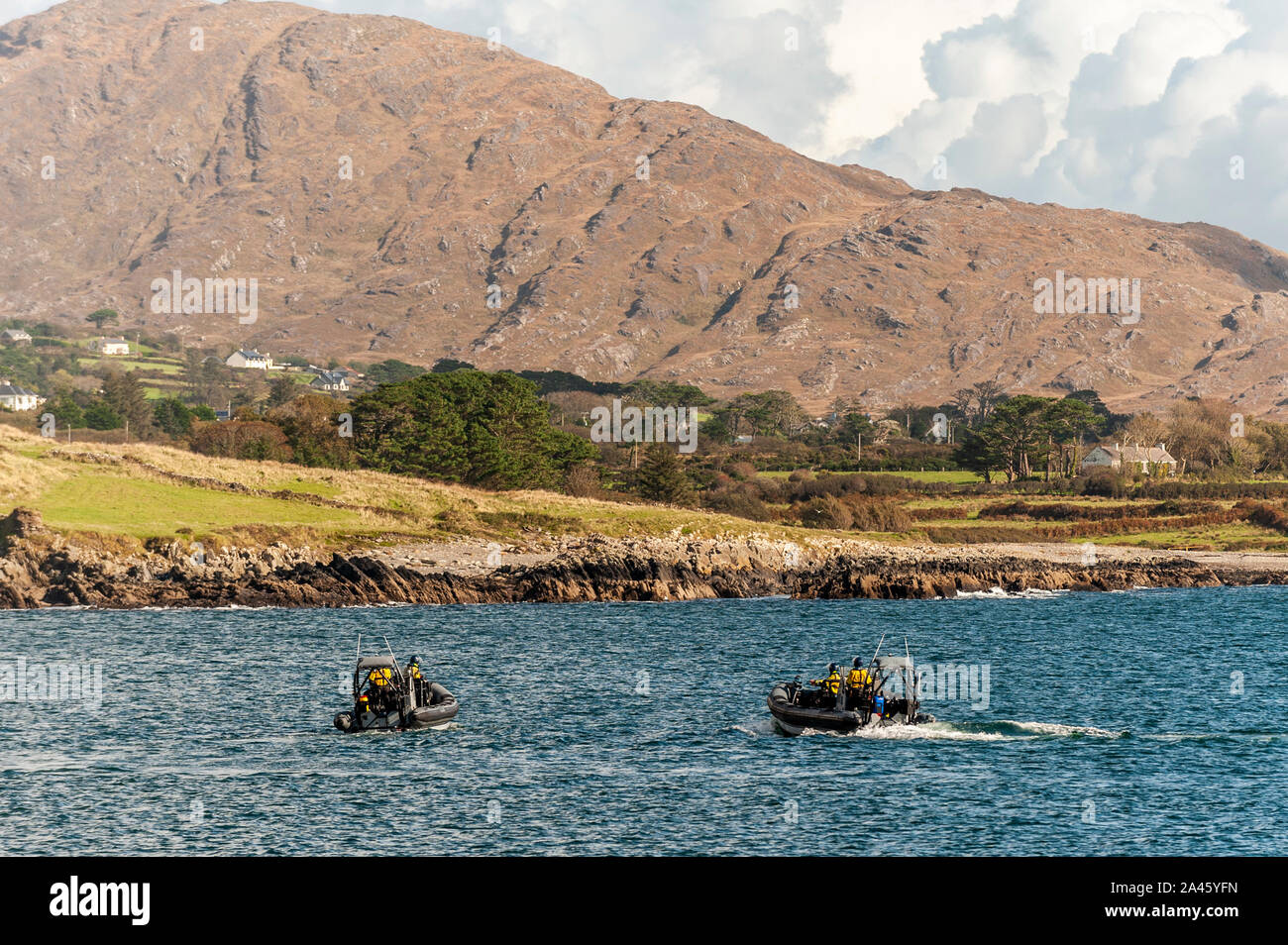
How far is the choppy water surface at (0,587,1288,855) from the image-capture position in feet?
106

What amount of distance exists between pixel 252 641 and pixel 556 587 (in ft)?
110

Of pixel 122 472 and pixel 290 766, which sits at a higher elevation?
pixel 122 472

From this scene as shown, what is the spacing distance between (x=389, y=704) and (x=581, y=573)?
61.0m

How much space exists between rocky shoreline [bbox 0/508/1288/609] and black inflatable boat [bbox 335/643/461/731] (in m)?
49.5

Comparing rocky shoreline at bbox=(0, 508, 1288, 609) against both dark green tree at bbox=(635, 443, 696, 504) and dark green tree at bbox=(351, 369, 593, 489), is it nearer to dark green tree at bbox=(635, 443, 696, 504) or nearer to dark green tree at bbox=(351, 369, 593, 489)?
dark green tree at bbox=(351, 369, 593, 489)

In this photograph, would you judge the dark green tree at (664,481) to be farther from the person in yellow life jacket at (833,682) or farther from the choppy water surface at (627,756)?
the person in yellow life jacket at (833,682)

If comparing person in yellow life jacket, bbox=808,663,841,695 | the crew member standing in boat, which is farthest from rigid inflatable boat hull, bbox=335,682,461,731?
person in yellow life jacket, bbox=808,663,841,695

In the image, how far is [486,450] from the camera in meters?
139

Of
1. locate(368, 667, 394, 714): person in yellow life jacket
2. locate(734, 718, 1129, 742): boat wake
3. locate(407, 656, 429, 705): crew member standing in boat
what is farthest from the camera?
locate(734, 718, 1129, 742): boat wake

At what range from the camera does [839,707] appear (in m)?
43.9

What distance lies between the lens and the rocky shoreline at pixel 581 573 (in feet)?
302

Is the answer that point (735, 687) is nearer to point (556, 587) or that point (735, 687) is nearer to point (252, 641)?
point (252, 641)

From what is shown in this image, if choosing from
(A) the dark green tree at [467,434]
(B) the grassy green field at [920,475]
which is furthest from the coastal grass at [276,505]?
(B) the grassy green field at [920,475]
